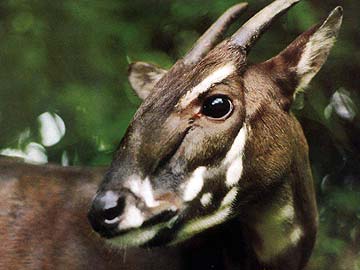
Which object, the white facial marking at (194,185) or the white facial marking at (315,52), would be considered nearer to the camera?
the white facial marking at (194,185)

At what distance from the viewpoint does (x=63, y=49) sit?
2.41 meters

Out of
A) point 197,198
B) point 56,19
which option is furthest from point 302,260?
point 56,19

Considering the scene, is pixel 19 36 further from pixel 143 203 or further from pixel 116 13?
pixel 143 203

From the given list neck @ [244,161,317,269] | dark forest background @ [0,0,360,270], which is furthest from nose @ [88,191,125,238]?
dark forest background @ [0,0,360,270]

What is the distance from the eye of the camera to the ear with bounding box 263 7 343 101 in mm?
1731

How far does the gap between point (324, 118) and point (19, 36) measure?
36.7 inches

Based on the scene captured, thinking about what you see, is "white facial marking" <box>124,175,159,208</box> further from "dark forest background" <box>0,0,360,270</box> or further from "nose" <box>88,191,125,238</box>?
"dark forest background" <box>0,0,360,270</box>

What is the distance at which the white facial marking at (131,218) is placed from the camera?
153 centimetres

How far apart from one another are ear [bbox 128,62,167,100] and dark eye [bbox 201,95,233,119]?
34 cm

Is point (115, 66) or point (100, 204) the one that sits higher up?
point (100, 204)

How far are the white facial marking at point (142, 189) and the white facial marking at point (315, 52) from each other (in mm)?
425

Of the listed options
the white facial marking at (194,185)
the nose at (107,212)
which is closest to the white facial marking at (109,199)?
the nose at (107,212)

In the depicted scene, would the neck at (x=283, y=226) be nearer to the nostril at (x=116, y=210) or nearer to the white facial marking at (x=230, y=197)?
the white facial marking at (x=230, y=197)

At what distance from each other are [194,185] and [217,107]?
164mm
